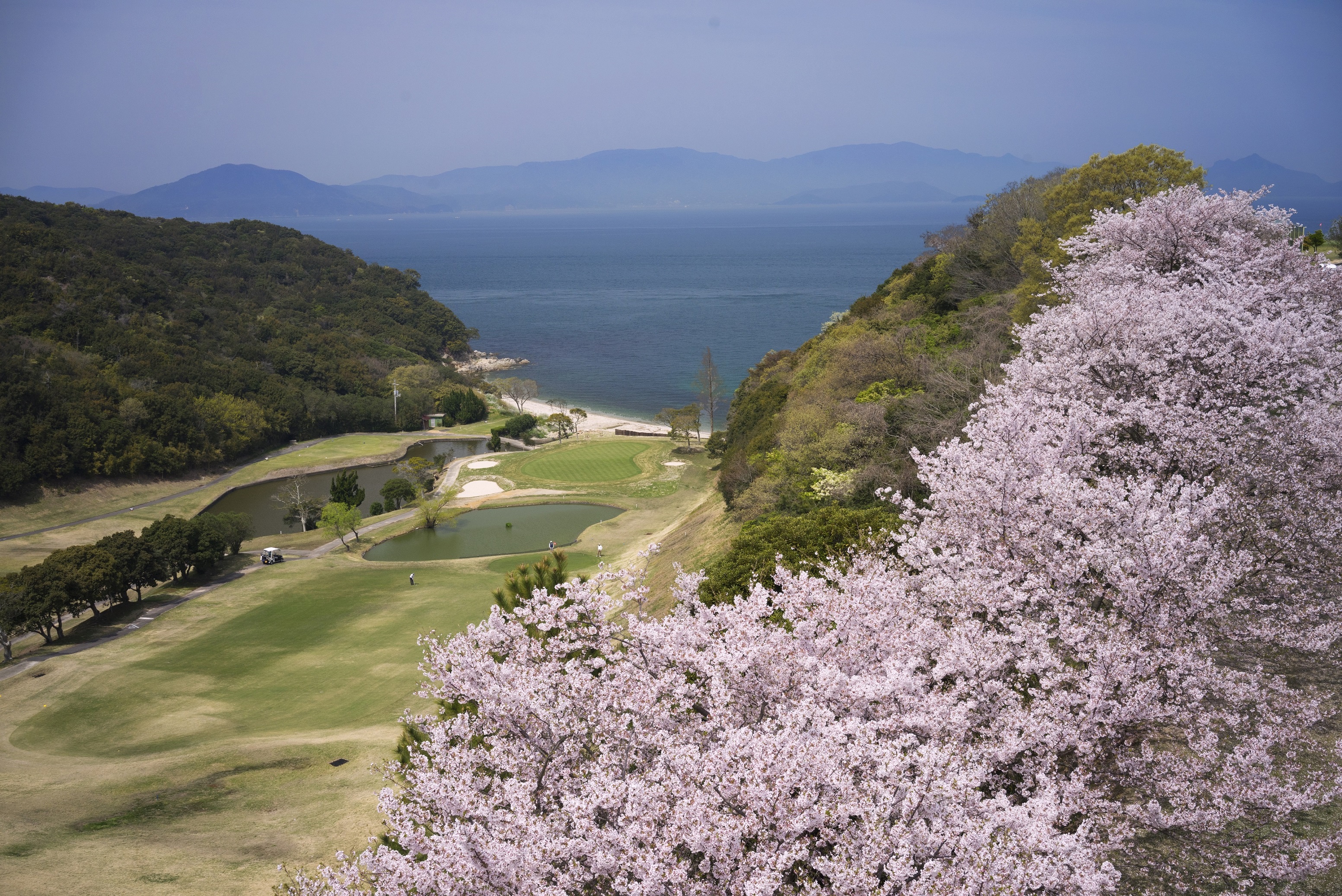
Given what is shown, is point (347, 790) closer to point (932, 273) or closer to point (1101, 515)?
point (1101, 515)

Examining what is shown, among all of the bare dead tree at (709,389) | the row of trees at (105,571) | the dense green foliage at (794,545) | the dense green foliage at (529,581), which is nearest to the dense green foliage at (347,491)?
the row of trees at (105,571)

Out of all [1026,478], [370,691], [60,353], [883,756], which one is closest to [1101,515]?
[1026,478]

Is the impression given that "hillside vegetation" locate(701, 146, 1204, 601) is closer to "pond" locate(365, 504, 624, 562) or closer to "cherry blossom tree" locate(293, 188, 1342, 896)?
"cherry blossom tree" locate(293, 188, 1342, 896)

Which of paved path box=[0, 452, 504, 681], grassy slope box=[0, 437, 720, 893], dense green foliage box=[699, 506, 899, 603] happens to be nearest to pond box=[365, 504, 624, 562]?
grassy slope box=[0, 437, 720, 893]

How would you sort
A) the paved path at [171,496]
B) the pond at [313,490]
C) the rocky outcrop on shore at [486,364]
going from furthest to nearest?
the rocky outcrop on shore at [486,364] → the pond at [313,490] → the paved path at [171,496]

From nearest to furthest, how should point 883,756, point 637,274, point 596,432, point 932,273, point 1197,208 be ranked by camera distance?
point 883,756 → point 1197,208 → point 932,273 → point 596,432 → point 637,274

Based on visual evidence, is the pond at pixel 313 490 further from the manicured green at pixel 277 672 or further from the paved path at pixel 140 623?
the manicured green at pixel 277 672

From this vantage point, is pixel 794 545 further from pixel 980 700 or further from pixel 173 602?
pixel 173 602
